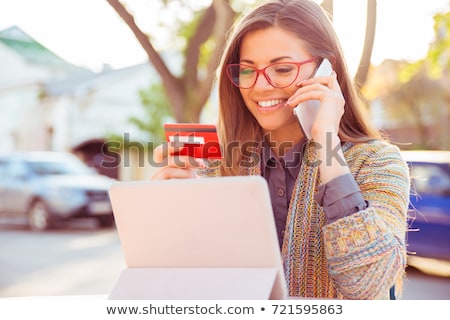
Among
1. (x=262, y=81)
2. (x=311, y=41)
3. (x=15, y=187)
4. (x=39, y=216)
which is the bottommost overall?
(x=39, y=216)

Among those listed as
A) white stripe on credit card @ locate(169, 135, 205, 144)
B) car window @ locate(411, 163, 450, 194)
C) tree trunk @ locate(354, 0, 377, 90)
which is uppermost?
tree trunk @ locate(354, 0, 377, 90)

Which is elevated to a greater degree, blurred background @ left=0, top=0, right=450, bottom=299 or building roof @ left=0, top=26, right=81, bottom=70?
building roof @ left=0, top=26, right=81, bottom=70

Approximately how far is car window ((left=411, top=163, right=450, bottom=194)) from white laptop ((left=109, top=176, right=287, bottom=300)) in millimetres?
5245

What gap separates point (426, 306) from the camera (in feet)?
4.80

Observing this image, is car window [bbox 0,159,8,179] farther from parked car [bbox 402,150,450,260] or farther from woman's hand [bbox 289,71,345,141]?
woman's hand [bbox 289,71,345,141]

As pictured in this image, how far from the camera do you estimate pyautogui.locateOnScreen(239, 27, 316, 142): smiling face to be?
1.89m

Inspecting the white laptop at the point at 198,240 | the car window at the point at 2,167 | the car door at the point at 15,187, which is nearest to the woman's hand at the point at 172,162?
the white laptop at the point at 198,240

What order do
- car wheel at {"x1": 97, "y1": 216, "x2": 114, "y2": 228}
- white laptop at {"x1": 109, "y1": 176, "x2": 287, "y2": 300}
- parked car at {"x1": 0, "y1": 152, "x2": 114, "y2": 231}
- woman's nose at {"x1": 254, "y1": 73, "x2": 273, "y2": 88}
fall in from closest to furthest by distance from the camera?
1. white laptop at {"x1": 109, "y1": 176, "x2": 287, "y2": 300}
2. woman's nose at {"x1": 254, "y1": 73, "x2": 273, "y2": 88}
3. parked car at {"x1": 0, "y1": 152, "x2": 114, "y2": 231}
4. car wheel at {"x1": 97, "y1": 216, "x2": 114, "y2": 228}

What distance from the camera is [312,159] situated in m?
1.97

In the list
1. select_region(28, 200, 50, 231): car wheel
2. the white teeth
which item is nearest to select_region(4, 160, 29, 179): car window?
select_region(28, 200, 50, 231): car wheel

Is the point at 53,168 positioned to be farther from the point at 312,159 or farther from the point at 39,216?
the point at 312,159

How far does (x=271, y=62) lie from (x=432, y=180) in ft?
16.3

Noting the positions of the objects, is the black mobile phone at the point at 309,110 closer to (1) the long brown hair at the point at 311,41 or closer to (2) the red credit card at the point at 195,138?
(1) the long brown hair at the point at 311,41

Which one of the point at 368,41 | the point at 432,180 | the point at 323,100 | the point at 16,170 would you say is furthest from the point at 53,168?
the point at 323,100
